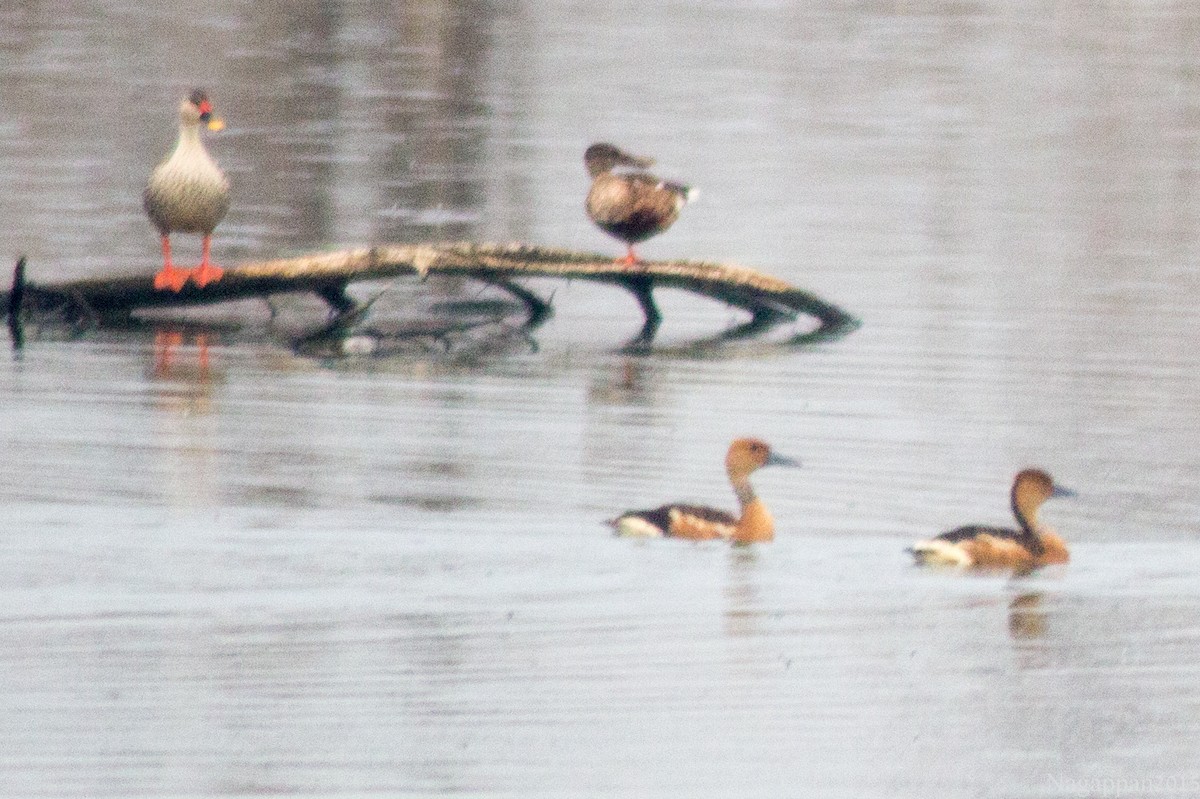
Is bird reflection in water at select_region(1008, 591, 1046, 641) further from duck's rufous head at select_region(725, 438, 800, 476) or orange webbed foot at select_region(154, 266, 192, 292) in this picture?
orange webbed foot at select_region(154, 266, 192, 292)

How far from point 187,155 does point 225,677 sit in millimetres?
8544

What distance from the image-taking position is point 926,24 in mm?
54000

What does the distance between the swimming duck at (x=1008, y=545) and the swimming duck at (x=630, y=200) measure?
6.43 metres

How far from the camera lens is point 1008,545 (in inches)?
465

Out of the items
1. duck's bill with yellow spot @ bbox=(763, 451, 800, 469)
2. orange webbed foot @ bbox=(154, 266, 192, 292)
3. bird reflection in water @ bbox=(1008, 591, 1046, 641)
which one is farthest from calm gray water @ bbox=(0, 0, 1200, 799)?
orange webbed foot @ bbox=(154, 266, 192, 292)

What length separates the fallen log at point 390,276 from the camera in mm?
17031

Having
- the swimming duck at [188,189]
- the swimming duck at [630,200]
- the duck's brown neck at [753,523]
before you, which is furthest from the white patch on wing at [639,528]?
the swimming duck at [630,200]

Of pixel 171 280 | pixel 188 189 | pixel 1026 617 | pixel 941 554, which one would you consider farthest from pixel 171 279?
pixel 1026 617

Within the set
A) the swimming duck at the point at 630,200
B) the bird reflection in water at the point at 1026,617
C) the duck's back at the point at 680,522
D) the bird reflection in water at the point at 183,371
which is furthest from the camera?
the swimming duck at the point at 630,200

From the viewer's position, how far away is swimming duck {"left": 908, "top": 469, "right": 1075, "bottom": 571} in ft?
38.4

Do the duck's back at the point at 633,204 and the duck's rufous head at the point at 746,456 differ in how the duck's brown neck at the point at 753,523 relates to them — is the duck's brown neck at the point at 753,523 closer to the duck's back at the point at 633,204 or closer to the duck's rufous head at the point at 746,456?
the duck's rufous head at the point at 746,456

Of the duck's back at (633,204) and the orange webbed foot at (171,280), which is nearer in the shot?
the orange webbed foot at (171,280)

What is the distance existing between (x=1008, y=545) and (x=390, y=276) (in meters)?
6.35

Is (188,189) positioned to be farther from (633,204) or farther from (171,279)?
(633,204)
